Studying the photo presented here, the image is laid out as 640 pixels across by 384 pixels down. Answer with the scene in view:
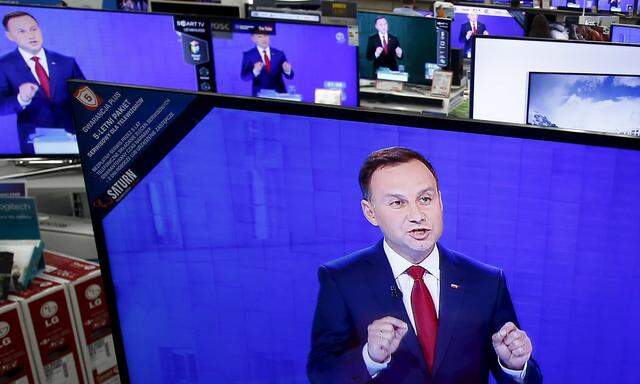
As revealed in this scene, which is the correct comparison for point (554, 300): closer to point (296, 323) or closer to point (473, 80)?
point (296, 323)

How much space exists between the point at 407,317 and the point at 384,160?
196 mm

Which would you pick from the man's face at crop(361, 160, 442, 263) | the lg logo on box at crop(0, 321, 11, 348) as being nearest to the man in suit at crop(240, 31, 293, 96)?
the lg logo on box at crop(0, 321, 11, 348)

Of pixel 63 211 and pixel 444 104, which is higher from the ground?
pixel 444 104

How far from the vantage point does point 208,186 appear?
78 cm

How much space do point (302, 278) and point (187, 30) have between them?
4.93ft

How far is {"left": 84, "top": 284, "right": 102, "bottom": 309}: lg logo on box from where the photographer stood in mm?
1153

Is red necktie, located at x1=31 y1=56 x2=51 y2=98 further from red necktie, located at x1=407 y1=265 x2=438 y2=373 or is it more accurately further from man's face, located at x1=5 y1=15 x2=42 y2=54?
red necktie, located at x1=407 y1=265 x2=438 y2=373

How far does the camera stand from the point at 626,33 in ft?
8.55

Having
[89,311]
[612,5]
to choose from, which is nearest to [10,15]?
[89,311]

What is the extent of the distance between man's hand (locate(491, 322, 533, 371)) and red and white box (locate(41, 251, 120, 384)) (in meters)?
0.75

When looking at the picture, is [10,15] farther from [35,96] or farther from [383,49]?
[383,49]

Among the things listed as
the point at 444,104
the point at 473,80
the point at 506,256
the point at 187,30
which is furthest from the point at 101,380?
the point at 444,104

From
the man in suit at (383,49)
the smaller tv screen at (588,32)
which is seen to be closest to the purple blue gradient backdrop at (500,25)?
the smaller tv screen at (588,32)

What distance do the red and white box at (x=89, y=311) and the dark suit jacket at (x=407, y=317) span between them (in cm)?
56
